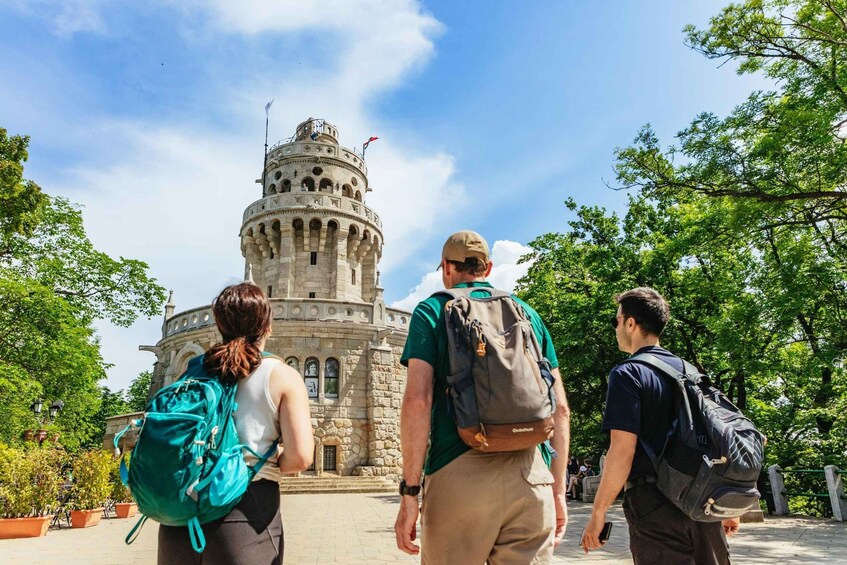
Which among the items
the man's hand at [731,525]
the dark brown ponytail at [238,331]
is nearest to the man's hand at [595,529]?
the man's hand at [731,525]

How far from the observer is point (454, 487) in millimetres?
2494

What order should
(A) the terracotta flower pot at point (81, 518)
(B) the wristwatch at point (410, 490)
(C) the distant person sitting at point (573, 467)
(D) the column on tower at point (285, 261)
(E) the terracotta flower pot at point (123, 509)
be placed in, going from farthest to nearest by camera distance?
(D) the column on tower at point (285, 261)
(C) the distant person sitting at point (573, 467)
(E) the terracotta flower pot at point (123, 509)
(A) the terracotta flower pot at point (81, 518)
(B) the wristwatch at point (410, 490)

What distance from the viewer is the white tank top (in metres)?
2.57

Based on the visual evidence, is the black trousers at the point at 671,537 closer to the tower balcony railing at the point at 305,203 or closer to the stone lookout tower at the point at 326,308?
the stone lookout tower at the point at 326,308

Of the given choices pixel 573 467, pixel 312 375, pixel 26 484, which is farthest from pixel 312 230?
pixel 26 484

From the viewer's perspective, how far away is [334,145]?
107ft

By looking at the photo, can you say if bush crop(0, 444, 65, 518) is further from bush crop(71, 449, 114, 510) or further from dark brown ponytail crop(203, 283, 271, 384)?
dark brown ponytail crop(203, 283, 271, 384)

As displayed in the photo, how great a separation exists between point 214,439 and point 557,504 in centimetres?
164

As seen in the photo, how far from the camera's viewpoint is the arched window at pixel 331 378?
78.5 feet

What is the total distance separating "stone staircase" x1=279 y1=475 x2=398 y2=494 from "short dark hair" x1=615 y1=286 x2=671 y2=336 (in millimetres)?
20035

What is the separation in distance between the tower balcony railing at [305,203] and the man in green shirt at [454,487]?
27.8 metres

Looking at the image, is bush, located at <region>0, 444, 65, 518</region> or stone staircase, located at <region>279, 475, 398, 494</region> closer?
bush, located at <region>0, 444, 65, 518</region>

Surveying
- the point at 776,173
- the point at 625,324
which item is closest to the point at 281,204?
the point at 776,173

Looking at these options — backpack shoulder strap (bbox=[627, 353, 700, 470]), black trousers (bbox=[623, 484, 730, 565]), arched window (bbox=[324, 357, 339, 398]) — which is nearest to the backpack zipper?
backpack shoulder strap (bbox=[627, 353, 700, 470])
